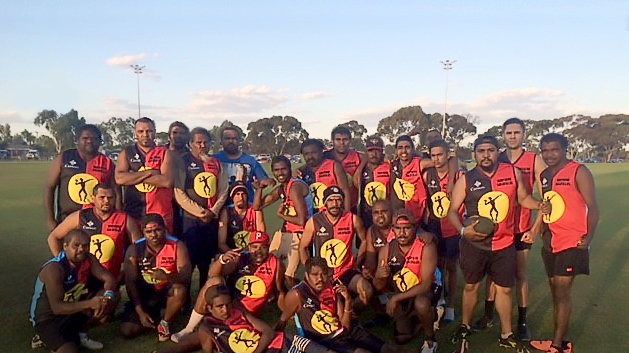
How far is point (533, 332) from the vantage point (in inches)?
205

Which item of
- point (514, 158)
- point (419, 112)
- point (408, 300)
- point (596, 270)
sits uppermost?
point (419, 112)

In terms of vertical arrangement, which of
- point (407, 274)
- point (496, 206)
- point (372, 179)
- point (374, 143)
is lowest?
point (407, 274)

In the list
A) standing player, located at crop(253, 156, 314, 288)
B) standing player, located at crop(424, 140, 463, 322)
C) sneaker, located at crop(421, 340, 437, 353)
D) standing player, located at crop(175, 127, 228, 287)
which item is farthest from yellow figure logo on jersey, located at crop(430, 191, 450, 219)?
standing player, located at crop(175, 127, 228, 287)

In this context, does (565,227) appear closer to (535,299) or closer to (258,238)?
(535,299)

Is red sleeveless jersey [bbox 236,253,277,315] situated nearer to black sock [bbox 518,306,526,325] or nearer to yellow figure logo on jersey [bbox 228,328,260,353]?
yellow figure logo on jersey [bbox 228,328,260,353]

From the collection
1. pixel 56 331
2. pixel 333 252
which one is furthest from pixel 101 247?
pixel 333 252

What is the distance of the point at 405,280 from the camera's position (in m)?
4.88

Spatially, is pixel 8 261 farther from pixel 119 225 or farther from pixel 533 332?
pixel 533 332

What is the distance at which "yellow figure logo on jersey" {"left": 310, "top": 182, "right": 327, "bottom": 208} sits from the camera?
236 inches

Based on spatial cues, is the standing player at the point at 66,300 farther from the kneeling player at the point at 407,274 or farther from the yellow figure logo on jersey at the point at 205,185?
the kneeling player at the point at 407,274

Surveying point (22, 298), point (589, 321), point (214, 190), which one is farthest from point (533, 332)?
point (22, 298)

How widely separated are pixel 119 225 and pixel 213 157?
1.48 metres

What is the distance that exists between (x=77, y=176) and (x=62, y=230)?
0.66 m

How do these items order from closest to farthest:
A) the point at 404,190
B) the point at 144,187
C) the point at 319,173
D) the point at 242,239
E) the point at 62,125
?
1. the point at 144,187
2. the point at 242,239
3. the point at 404,190
4. the point at 319,173
5. the point at 62,125
